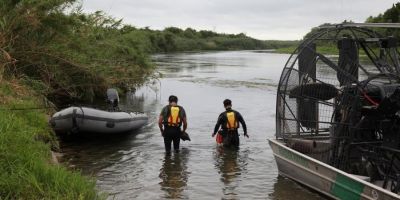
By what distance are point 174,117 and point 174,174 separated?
1461 mm

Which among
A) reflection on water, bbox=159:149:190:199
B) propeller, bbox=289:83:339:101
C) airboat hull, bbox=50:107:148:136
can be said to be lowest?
reflection on water, bbox=159:149:190:199

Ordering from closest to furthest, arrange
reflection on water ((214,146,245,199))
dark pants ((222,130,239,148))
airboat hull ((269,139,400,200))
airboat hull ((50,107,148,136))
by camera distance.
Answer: airboat hull ((269,139,400,200)) → reflection on water ((214,146,245,199)) → dark pants ((222,130,239,148)) → airboat hull ((50,107,148,136))

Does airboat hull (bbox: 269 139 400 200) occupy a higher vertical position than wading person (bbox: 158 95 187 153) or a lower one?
lower

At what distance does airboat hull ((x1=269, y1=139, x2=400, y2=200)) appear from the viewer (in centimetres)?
687

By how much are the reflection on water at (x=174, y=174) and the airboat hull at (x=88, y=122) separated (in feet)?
6.80

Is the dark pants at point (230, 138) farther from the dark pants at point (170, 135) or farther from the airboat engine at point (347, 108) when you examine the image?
the airboat engine at point (347, 108)

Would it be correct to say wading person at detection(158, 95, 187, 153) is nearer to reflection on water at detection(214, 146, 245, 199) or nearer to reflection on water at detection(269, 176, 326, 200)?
reflection on water at detection(214, 146, 245, 199)

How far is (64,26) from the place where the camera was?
48.5 feet

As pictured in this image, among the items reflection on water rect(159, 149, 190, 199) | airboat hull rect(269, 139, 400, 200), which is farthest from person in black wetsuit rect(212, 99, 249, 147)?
airboat hull rect(269, 139, 400, 200)

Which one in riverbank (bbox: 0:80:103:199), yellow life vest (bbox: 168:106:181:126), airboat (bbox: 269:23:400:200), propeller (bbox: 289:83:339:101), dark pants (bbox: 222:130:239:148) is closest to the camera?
riverbank (bbox: 0:80:103:199)

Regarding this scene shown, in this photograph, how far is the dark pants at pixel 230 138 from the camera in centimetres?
1231

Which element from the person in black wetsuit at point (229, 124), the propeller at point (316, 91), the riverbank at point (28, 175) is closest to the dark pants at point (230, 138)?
the person in black wetsuit at point (229, 124)

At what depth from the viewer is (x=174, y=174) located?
1044 centimetres

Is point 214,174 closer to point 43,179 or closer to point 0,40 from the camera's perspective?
point 43,179
